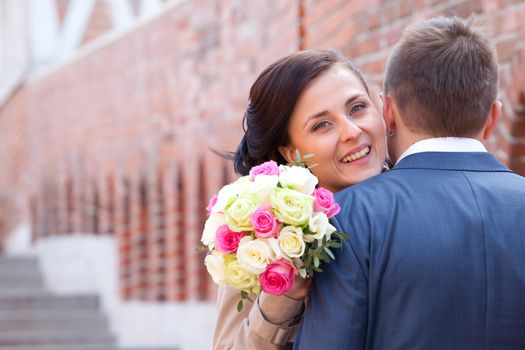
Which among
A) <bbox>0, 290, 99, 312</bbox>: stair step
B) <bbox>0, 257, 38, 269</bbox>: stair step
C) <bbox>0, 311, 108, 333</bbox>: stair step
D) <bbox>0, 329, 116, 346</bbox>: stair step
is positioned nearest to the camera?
<bbox>0, 329, 116, 346</bbox>: stair step

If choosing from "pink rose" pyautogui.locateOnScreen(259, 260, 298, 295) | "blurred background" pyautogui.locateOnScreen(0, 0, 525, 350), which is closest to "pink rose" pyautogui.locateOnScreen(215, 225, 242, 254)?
"pink rose" pyautogui.locateOnScreen(259, 260, 298, 295)

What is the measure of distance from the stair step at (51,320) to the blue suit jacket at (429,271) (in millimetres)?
9002

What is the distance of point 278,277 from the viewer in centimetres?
224

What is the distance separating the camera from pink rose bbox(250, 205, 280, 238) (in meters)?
2.26

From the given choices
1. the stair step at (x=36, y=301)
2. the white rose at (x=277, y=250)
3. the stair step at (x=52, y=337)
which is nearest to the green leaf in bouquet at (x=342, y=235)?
the white rose at (x=277, y=250)

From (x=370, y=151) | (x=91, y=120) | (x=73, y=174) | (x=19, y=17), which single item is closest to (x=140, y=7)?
(x=91, y=120)

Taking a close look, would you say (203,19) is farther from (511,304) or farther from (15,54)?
(15,54)

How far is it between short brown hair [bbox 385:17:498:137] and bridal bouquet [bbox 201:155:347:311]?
0.26 metres

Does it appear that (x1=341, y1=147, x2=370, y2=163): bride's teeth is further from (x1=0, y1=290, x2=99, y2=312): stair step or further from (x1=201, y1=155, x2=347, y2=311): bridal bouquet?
(x1=0, y1=290, x2=99, y2=312): stair step

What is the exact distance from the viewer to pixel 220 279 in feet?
7.72

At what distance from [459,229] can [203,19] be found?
598cm

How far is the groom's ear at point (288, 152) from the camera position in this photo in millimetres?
2660

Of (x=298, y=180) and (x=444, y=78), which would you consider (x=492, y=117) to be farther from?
(x=298, y=180)

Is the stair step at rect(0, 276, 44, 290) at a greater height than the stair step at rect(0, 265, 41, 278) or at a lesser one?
lesser
